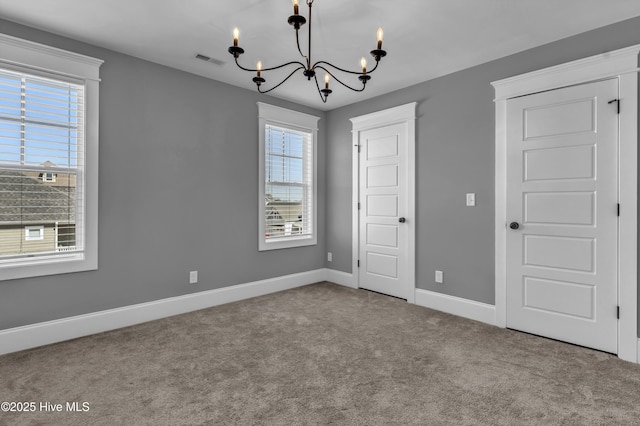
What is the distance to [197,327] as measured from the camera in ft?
10.3

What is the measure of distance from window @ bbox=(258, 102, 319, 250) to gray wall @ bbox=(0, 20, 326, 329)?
14 centimetres

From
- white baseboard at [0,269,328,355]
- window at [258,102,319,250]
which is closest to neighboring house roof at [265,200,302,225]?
window at [258,102,319,250]

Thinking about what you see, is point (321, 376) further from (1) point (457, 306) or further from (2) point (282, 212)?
(2) point (282, 212)

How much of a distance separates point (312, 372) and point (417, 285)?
6.55 ft

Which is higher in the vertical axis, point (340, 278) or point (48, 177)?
point (48, 177)

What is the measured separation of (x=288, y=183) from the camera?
15.0 ft

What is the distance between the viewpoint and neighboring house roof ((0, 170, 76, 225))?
2600 millimetres

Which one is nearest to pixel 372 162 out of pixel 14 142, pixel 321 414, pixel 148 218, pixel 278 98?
pixel 278 98

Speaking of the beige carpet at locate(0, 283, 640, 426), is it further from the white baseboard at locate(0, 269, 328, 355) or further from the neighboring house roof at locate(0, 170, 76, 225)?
the neighboring house roof at locate(0, 170, 76, 225)

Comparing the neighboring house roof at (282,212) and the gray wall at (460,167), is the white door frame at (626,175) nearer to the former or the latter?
the gray wall at (460,167)

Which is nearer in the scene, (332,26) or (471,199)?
(332,26)

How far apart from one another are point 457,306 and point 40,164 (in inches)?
161

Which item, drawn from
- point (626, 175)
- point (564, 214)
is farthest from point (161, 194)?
point (626, 175)

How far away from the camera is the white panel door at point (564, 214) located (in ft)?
8.60
